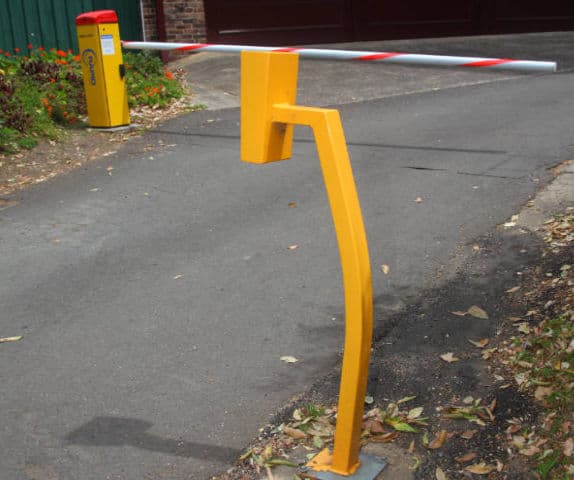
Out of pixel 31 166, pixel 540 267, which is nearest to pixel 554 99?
pixel 540 267

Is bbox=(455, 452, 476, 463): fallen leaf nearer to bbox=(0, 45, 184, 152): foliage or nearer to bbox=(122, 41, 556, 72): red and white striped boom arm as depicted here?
bbox=(122, 41, 556, 72): red and white striped boom arm

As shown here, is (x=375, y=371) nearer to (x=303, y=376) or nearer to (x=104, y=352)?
(x=303, y=376)

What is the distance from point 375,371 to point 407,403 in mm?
392

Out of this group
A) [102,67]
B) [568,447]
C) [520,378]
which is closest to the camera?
[568,447]

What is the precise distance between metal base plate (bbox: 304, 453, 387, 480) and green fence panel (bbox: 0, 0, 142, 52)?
1103 centimetres

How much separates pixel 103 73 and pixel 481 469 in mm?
8007

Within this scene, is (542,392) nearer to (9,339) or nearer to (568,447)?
(568,447)

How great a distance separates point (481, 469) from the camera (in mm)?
3564

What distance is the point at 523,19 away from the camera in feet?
59.9

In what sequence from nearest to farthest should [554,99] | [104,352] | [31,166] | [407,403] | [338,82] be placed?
1. [407,403]
2. [104,352]
3. [31,166]
4. [554,99]
5. [338,82]

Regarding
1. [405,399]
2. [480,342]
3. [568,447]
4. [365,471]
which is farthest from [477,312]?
[365,471]

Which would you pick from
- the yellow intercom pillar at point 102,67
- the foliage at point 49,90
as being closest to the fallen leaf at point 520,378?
the foliage at point 49,90

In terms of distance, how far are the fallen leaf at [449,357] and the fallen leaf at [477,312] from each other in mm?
521

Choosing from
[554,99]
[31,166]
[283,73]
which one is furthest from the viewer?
[554,99]
